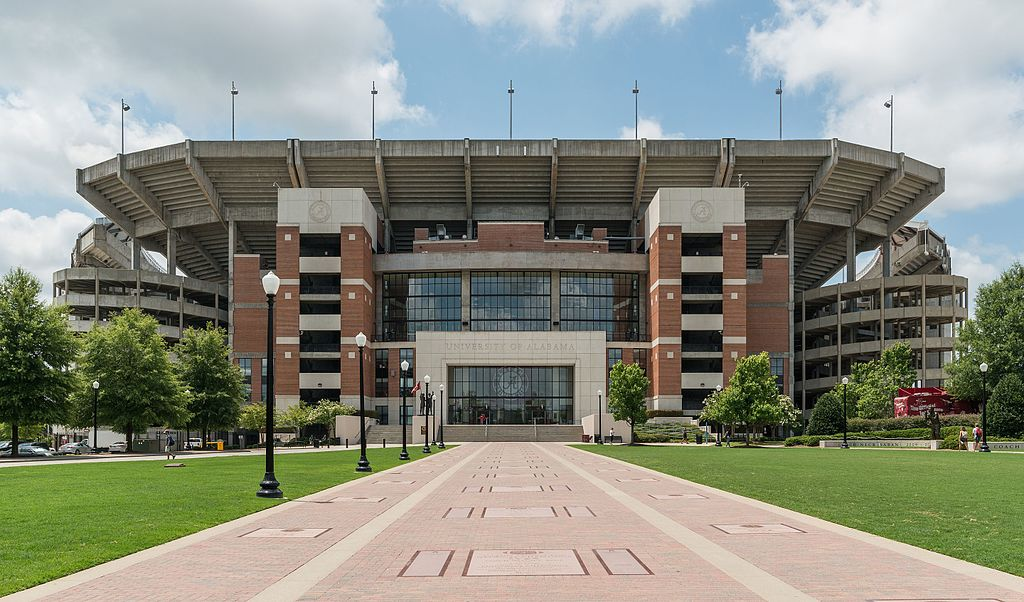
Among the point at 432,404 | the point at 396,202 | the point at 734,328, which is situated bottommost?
the point at 432,404

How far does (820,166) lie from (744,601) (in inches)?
3412

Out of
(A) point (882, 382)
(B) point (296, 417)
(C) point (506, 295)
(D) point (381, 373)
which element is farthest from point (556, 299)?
(A) point (882, 382)

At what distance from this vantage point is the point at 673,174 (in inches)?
3605

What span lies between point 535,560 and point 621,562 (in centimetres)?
104

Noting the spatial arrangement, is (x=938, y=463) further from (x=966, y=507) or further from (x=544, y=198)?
(x=544, y=198)

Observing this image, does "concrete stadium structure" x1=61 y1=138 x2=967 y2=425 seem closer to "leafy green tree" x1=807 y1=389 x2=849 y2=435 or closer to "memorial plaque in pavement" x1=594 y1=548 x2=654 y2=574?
"leafy green tree" x1=807 y1=389 x2=849 y2=435

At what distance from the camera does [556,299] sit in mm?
93875

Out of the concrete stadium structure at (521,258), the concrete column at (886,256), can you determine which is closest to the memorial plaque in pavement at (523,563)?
the concrete stadium structure at (521,258)

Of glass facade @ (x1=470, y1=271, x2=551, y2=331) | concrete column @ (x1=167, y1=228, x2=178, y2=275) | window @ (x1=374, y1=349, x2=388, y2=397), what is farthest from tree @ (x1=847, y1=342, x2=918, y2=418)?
concrete column @ (x1=167, y1=228, x2=178, y2=275)

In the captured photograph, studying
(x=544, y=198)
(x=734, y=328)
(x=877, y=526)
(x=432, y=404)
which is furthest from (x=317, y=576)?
(x=544, y=198)

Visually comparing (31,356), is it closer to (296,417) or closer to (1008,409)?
(296,417)

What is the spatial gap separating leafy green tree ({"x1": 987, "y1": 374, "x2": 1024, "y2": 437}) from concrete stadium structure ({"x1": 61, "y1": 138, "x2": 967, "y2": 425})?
36671 mm

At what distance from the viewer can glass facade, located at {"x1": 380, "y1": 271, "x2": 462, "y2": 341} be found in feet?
310

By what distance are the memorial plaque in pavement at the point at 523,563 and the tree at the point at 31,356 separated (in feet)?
145
